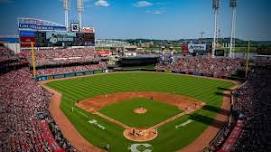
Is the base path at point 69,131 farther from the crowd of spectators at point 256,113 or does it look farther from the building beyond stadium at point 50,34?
the building beyond stadium at point 50,34

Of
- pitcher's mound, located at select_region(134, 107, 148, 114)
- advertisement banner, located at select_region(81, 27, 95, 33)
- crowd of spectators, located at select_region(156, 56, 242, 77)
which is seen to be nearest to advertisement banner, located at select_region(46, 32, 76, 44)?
advertisement banner, located at select_region(81, 27, 95, 33)

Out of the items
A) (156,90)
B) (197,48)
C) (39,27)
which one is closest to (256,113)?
(156,90)

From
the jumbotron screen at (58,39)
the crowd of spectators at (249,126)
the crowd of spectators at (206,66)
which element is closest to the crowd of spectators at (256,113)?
the crowd of spectators at (249,126)

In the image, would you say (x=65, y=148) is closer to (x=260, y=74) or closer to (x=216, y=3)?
(x=260, y=74)

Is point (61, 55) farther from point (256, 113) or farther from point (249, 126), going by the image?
point (249, 126)

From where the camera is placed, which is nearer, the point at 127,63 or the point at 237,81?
the point at 237,81

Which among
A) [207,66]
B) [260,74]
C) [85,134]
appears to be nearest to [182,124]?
[85,134]
